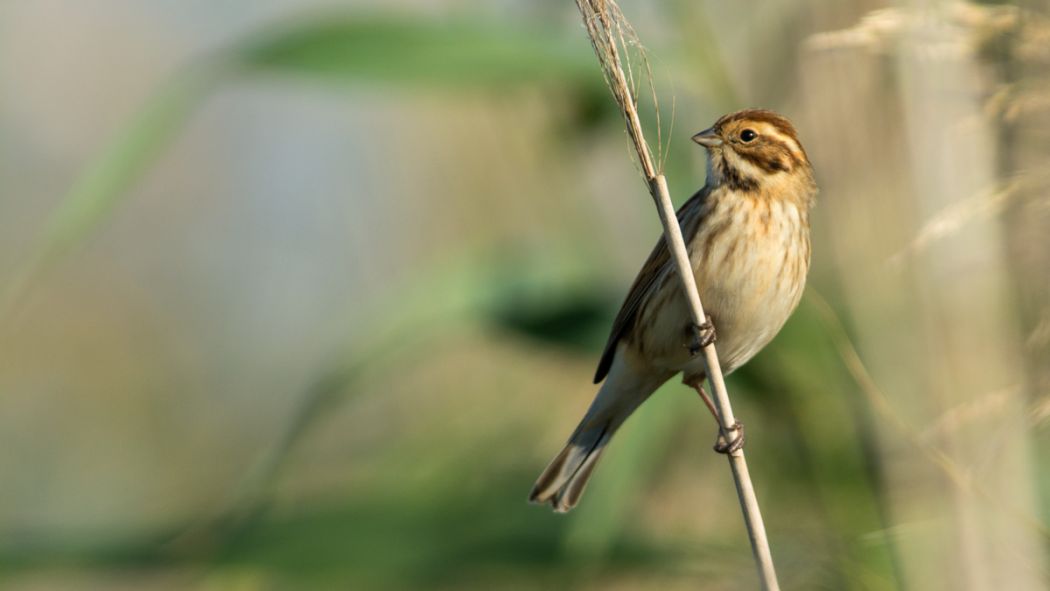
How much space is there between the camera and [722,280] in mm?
2408

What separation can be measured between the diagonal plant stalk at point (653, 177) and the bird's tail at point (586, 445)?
80cm

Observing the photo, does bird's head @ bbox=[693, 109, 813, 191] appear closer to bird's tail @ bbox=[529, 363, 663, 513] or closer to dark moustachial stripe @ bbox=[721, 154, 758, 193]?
dark moustachial stripe @ bbox=[721, 154, 758, 193]

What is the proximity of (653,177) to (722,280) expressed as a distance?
84 cm

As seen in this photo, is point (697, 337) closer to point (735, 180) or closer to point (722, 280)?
point (722, 280)

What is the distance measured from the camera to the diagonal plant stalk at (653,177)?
1.55 meters

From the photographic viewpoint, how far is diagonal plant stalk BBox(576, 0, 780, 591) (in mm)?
1555

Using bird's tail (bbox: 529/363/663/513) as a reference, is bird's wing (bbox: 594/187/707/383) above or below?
above

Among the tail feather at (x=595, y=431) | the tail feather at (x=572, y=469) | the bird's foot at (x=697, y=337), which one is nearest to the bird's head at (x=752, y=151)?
the bird's foot at (x=697, y=337)

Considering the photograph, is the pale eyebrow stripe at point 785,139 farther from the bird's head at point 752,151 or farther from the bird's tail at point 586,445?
the bird's tail at point 586,445

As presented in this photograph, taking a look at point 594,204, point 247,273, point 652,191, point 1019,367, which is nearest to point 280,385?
point 247,273

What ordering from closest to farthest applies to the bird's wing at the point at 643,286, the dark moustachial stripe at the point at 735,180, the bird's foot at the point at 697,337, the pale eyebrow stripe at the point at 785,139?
the bird's foot at the point at 697,337, the pale eyebrow stripe at the point at 785,139, the dark moustachial stripe at the point at 735,180, the bird's wing at the point at 643,286

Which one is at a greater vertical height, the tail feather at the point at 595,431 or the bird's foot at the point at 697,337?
the bird's foot at the point at 697,337

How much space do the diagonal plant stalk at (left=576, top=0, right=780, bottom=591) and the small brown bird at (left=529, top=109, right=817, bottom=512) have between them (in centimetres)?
53

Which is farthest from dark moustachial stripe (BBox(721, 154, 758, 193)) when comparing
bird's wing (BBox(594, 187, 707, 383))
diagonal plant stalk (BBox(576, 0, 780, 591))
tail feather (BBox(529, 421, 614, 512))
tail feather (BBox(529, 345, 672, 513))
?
diagonal plant stalk (BBox(576, 0, 780, 591))
